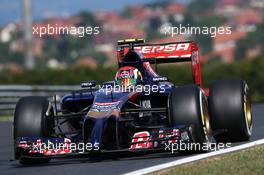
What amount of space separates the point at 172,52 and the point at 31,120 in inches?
130

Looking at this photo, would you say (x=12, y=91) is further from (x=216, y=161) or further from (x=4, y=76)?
(x=216, y=161)

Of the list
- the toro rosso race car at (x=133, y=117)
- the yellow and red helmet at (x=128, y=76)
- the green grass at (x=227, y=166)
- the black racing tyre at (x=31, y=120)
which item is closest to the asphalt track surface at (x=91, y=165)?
the toro rosso race car at (x=133, y=117)

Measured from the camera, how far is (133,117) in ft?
36.9

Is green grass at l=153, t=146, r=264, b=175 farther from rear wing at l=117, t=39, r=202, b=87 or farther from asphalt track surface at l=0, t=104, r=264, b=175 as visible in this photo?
rear wing at l=117, t=39, r=202, b=87

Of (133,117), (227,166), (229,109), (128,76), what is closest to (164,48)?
(128,76)

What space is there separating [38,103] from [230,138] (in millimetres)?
2512

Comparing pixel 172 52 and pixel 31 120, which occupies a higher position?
pixel 172 52

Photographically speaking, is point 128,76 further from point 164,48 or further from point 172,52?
point 164,48

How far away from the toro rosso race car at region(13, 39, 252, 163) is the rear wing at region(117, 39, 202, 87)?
1032 millimetres

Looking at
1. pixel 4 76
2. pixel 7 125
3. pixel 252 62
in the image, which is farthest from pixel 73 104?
pixel 252 62

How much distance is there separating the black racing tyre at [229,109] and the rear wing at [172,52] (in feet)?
5.49

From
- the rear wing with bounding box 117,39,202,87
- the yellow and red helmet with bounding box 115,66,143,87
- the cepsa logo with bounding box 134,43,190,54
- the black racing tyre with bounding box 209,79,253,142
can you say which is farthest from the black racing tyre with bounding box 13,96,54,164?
the cepsa logo with bounding box 134,43,190,54

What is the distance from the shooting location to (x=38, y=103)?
10992 mm

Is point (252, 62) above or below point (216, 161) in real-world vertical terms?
above
